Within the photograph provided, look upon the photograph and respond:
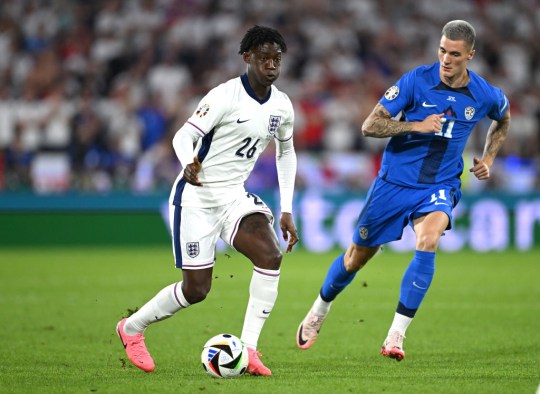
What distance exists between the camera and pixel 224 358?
20.6ft

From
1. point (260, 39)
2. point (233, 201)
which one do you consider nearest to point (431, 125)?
point (260, 39)

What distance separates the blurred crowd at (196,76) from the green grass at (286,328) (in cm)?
165

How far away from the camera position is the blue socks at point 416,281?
6.91 metres

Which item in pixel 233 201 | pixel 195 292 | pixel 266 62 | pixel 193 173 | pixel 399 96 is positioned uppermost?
pixel 266 62

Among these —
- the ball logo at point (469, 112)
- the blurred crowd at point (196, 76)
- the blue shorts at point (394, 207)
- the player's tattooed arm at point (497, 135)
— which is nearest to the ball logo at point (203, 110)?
the blue shorts at point (394, 207)

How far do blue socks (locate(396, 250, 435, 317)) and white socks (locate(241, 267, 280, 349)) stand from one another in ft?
3.29

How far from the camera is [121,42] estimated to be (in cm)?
1897

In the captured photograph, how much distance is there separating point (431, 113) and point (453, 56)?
1.53ft

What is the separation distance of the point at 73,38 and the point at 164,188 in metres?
4.45

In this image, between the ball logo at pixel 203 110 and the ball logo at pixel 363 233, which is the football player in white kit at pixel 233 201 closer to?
the ball logo at pixel 203 110

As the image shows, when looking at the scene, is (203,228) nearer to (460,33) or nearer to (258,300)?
(258,300)

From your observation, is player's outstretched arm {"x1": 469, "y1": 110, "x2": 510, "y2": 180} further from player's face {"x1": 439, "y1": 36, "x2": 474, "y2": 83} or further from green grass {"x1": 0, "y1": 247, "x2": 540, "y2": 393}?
green grass {"x1": 0, "y1": 247, "x2": 540, "y2": 393}

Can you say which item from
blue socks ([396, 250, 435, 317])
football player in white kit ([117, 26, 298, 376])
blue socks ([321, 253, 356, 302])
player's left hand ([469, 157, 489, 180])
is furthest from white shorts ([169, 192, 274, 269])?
player's left hand ([469, 157, 489, 180])

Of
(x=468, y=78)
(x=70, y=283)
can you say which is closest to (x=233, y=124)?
(x=468, y=78)
